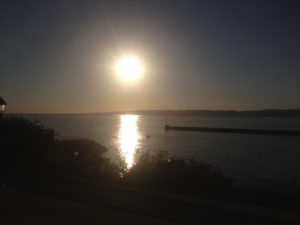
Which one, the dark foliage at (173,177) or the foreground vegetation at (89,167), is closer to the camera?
the dark foliage at (173,177)

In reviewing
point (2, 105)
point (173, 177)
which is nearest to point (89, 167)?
point (173, 177)

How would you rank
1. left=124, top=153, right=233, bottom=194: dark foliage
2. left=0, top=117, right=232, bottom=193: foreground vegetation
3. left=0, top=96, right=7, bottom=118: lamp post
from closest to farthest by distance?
left=124, top=153, right=233, bottom=194: dark foliage, left=0, top=117, right=232, bottom=193: foreground vegetation, left=0, top=96, right=7, bottom=118: lamp post

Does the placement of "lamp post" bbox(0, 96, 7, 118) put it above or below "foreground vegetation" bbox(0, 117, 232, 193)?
above

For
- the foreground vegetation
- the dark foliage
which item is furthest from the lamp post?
the dark foliage

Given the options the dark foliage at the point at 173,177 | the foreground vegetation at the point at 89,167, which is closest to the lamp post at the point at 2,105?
the foreground vegetation at the point at 89,167

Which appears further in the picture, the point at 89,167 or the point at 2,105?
the point at 2,105

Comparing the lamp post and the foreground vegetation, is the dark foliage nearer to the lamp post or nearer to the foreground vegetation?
the foreground vegetation

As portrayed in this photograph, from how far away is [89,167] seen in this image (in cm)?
1270

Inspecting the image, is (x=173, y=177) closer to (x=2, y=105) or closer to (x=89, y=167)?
(x=89, y=167)

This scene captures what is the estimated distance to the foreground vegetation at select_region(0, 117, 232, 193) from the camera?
10.6 meters

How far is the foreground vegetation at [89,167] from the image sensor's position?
1062 cm

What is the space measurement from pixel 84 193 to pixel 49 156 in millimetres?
8146

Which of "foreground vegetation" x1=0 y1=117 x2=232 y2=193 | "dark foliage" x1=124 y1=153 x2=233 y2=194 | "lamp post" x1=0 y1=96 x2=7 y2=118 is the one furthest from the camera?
"lamp post" x1=0 y1=96 x2=7 y2=118

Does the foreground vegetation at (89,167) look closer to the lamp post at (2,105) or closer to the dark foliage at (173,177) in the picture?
the dark foliage at (173,177)
